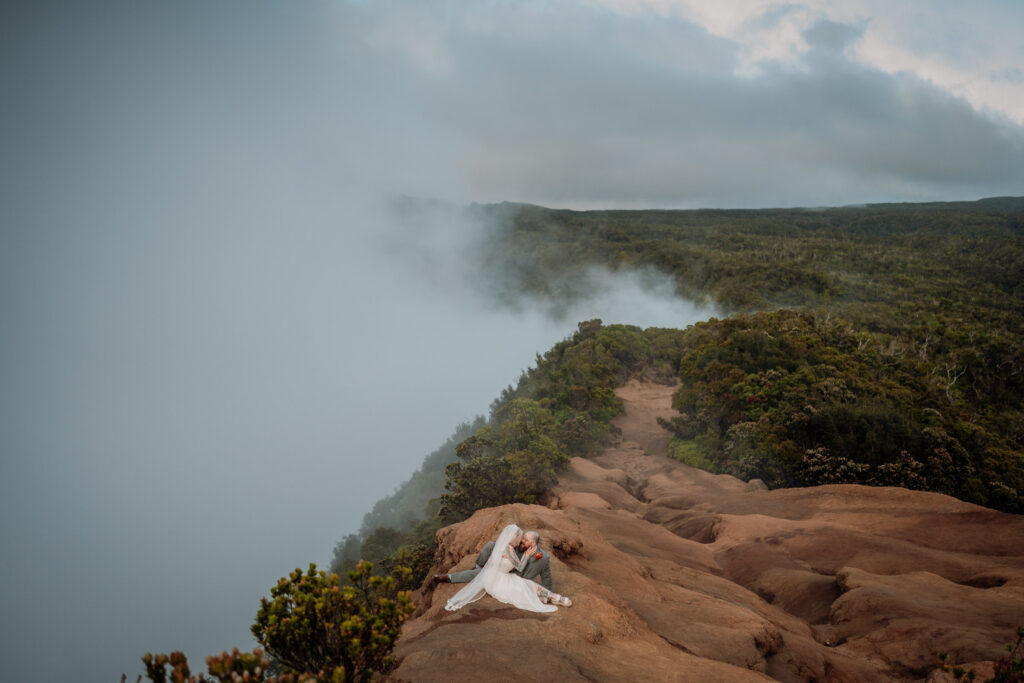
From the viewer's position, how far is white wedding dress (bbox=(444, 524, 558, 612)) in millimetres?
7039

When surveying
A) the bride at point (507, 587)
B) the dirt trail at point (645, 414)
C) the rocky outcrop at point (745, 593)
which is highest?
the bride at point (507, 587)

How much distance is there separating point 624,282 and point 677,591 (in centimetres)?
9096

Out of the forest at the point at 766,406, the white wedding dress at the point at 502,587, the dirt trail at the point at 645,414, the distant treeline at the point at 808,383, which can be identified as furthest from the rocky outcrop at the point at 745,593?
the dirt trail at the point at 645,414

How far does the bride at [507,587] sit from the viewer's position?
706 centimetres

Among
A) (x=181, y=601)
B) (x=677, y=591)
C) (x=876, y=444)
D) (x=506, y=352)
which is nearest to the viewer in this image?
(x=677, y=591)

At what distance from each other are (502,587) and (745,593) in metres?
8.06

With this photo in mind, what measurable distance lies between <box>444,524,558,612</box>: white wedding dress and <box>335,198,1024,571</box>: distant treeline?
34.6 feet

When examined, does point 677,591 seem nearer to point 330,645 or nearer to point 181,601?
point 330,645

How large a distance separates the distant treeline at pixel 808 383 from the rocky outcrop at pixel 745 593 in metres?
3.84

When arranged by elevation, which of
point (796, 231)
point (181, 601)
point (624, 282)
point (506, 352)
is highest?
point (796, 231)

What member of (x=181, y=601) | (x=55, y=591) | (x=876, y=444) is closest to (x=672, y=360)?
(x=876, y=444)

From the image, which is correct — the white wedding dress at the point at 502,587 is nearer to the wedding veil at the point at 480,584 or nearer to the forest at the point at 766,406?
the wedding veil at the point at 480,584

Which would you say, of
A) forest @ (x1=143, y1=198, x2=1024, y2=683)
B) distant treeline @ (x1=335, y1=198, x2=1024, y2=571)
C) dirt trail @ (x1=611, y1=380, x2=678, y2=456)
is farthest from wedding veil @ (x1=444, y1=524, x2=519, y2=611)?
dirt trail @ (x1=611, y1=380, x2=678, y2=456)

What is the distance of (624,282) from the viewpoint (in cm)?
9775
